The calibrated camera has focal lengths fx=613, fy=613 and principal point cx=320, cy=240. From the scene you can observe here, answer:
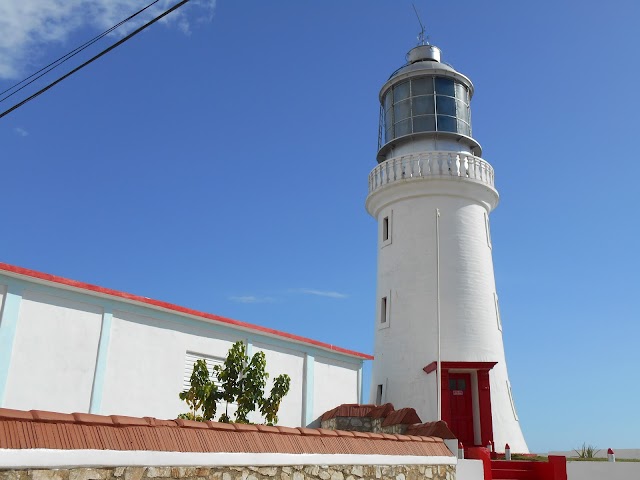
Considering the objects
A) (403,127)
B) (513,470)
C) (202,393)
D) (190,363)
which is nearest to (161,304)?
(190,363)

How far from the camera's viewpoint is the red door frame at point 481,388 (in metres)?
16.7

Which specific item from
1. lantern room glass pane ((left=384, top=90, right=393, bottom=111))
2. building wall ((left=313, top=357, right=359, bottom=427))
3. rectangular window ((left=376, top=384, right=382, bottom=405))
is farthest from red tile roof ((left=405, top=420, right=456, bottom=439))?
lantern room glass pane ((left=384, top=90, right=393, bottom=111))

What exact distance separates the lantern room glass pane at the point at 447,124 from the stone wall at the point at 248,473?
1276 cm

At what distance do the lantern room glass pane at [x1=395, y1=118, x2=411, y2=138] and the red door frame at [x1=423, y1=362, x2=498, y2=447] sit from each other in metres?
7.77

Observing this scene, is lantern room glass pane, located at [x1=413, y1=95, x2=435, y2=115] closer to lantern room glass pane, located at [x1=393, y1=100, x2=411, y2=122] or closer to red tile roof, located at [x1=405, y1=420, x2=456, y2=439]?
lantern room glass pane, located at [x1=393, y1=100, x2=411, y2=122]

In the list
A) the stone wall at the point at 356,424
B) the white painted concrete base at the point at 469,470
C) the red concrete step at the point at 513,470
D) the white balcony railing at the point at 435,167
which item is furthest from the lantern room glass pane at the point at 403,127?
the white painted concrete base at the point at 469,470

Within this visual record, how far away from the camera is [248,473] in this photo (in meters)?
6.57

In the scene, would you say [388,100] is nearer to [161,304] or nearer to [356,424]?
[356,424]

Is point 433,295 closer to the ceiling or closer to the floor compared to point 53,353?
closer to the ceiling

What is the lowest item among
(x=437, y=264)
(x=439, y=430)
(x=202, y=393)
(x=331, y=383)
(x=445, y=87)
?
(x=439, y=430)

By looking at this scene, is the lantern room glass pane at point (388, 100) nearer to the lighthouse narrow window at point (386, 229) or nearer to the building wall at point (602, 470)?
the lighthouse narrow window at point (386, 229)

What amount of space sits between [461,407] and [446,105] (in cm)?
967

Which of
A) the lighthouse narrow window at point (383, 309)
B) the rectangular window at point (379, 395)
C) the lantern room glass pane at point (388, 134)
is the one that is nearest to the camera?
the rectangular window at point (379, 395)

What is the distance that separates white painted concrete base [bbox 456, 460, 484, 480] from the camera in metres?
10.5
